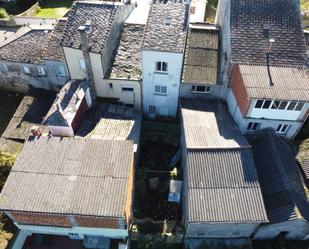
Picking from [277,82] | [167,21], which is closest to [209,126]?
[277,82]

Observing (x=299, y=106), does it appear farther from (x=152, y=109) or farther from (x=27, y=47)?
(x=27, y=47)

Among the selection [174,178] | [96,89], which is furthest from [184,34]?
[174,178]

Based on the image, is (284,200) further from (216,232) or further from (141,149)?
(141,149)

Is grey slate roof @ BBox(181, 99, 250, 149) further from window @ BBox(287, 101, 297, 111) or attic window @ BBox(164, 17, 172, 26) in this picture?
attic window @ BBox(164, 17, 172, 26)

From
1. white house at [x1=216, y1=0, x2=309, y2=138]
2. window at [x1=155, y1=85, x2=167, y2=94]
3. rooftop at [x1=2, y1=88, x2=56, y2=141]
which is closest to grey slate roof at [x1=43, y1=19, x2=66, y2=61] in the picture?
rooftop at [x1=2, y1=88, x2=56, y2=141]

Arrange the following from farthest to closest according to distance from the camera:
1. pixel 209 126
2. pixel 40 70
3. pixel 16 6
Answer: pixel 16 6
pixel 40 70
pixel 209 126
